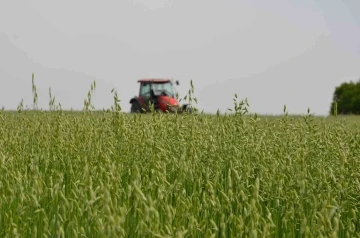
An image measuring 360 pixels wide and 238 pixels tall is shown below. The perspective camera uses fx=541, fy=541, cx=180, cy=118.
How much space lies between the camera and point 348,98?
1735 inches

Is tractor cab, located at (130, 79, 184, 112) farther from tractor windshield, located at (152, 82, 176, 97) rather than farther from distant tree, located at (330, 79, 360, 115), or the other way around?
distant tree, located at (330, 79, 360, 115)

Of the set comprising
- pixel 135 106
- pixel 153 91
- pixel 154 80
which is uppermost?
pixel 154 80

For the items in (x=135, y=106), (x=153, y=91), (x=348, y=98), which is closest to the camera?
(x=153, y=91)

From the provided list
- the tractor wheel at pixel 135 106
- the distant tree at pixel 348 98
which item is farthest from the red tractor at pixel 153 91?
the distant tree at pixel 348 98

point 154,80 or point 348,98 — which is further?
point 348,98

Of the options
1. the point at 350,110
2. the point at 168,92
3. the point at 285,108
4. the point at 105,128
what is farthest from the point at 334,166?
the point at 350,110

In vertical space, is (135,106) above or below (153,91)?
below

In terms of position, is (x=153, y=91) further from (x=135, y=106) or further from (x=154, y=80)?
(x=135, y=106)

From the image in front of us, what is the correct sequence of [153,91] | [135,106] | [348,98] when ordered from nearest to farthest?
[153,91] → [135,106] → [348,98]

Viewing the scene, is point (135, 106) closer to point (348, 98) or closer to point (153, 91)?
point (153, 91)

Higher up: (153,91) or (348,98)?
(348,98)

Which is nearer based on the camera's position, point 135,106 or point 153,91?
point 153,91

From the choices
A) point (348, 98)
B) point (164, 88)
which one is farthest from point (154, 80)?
point (348, 98)

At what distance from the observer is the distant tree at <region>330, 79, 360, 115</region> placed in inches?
1656
